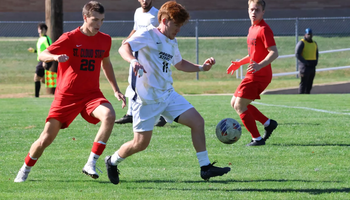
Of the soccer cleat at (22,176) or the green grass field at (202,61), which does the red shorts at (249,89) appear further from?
the green grass field at (202,61)

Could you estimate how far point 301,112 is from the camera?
11820mm

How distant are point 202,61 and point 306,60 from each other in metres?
10.4

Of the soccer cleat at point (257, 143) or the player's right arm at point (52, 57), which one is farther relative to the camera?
the soccer cleat at point (257, 143)

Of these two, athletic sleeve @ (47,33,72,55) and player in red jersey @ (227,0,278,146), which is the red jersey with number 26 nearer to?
athletic sleeve @ (47,33,72,55)

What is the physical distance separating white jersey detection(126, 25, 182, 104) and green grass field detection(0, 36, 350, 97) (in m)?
13.4

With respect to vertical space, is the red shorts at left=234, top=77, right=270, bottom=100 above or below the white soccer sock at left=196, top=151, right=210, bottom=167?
above

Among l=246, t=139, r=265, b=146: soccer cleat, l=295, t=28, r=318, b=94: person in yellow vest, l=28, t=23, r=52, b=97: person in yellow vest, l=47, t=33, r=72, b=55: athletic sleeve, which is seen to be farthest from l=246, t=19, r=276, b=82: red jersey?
l=295, t=28, r=318, b=94: person in yellow vest

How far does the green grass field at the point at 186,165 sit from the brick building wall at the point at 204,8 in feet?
75.3

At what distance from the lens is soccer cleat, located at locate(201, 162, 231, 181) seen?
210 inches

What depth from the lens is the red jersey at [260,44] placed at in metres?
7.45

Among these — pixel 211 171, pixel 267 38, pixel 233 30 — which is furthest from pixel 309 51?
pixel 233 30

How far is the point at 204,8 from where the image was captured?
33375 millimetres

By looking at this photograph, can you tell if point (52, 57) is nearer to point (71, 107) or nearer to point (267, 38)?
point (71, 107)

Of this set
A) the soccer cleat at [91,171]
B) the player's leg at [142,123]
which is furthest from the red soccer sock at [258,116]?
the soccer cleat at [91,171]
